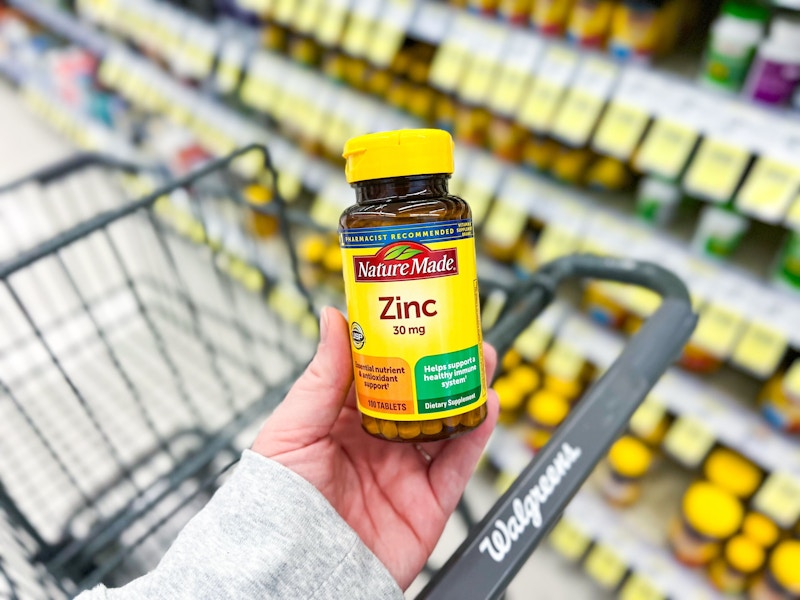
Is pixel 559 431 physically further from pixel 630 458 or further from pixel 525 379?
pixel 525 379

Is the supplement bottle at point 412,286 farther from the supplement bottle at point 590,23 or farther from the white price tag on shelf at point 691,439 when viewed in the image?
the white price tag on shelf at point 691,439

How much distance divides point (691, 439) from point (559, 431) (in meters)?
0.78

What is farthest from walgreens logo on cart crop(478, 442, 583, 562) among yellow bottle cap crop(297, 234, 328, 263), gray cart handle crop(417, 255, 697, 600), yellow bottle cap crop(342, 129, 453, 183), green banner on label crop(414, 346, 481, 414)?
yellow bottle cap crop(297, 234, 328, 263)

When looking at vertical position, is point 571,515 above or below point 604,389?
below

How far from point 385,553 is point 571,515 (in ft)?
3.20

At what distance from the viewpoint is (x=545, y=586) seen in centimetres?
153

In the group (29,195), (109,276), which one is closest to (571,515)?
(109,276)

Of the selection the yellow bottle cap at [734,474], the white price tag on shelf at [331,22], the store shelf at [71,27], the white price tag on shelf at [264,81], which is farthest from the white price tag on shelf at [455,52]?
the store shelf at [71,27]

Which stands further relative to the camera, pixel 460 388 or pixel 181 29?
pixel 181 29

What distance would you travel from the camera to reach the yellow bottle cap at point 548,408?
141 cm

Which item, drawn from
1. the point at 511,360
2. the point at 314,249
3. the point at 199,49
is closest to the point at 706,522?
the point at 511,360

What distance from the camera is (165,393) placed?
150cm

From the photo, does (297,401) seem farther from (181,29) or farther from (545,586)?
(181,29)

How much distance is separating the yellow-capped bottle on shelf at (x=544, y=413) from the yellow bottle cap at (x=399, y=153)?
1011mm
